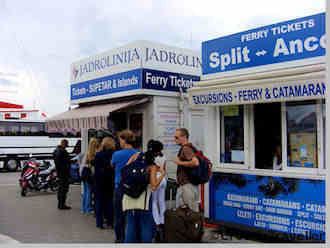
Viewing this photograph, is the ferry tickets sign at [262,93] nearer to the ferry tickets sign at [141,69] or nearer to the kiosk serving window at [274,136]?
the kiosk serving window at [274,136]

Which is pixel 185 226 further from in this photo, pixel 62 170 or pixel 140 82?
pixel 62 170

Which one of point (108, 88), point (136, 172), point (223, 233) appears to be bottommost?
point (223, 233)

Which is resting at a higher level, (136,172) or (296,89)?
(296,89)

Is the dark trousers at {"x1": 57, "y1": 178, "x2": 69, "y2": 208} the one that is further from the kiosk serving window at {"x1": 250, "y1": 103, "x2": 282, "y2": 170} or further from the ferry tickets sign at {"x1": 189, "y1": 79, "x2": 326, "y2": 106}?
the kiosk serving window at {"x1": 250, "y1": 103, "x2": 282, "y2": 170}

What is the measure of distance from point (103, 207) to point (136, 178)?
250 centimetres

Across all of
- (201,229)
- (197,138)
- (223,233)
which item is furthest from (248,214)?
(197,138)

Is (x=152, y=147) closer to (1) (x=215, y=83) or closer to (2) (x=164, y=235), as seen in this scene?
(2) (x=164, y=235)

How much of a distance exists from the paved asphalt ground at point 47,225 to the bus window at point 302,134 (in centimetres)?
144

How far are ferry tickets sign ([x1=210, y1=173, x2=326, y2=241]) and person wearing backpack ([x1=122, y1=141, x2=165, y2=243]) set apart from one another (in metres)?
1.89

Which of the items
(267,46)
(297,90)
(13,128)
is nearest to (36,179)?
(267,46)

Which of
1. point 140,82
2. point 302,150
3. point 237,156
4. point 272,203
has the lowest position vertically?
point 272,203

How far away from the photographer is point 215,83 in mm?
6414

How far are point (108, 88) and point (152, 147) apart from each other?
452 cm

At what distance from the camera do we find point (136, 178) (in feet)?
15.2
